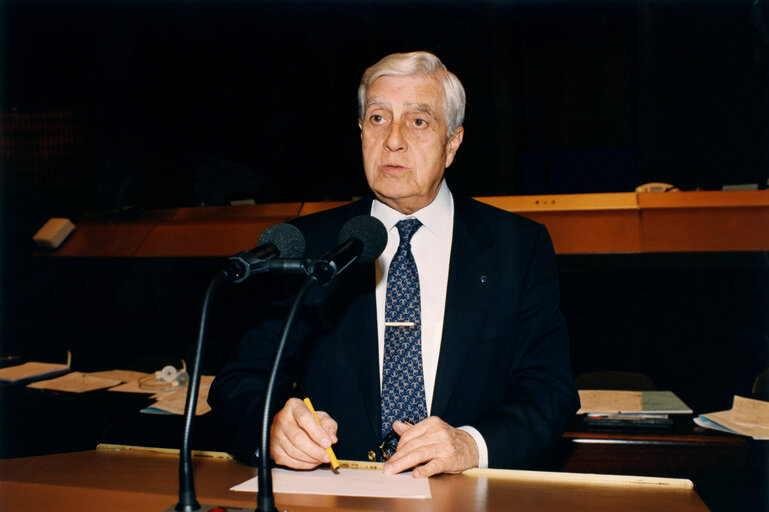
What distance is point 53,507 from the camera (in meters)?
0.86

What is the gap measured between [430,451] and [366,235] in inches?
16.2

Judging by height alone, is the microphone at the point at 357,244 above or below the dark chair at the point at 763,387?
above

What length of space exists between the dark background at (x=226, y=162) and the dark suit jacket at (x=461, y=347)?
6.39 feet

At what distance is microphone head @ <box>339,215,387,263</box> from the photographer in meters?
0.91

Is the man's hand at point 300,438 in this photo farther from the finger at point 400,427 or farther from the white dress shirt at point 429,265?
the white dress shirt at point 429,265

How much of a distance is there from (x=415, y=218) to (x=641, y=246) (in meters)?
2.19

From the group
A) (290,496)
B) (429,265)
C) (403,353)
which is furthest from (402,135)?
(290,496)

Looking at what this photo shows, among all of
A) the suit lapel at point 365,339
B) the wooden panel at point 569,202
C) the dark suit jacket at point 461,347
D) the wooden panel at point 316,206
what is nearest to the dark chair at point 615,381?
the wooden panel at point 569,202

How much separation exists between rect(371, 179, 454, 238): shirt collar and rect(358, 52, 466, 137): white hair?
205 millimetres

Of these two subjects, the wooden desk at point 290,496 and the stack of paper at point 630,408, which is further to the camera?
the stack of paper at point 630,408

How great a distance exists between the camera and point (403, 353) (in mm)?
1519

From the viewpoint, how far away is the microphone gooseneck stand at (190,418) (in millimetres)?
722

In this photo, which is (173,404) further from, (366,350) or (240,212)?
(240,212)

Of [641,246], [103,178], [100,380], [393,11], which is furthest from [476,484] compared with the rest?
[103,178]
